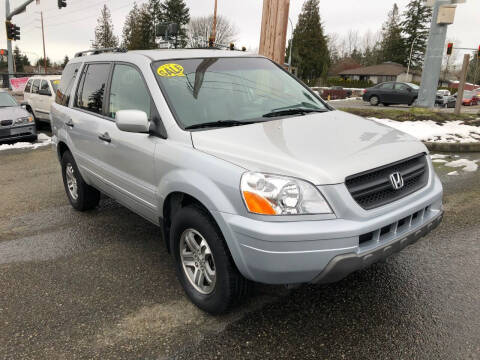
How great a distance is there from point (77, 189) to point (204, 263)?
280cm

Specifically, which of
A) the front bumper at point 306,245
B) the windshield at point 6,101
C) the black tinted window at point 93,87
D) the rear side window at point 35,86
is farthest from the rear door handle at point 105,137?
the rear side window at point 35,86

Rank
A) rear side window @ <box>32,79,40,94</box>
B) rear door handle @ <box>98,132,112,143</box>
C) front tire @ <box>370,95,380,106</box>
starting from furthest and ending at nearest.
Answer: front tire @ <box>370,95,380,106</box> < rear side window @ <box>32,79,40,94</box> < rear door handle @ <box>98,132,112,143</box>

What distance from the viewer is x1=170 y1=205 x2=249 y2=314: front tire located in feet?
8.59

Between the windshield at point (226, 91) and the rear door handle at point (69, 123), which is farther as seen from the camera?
the rear door handle at point (69, 123)

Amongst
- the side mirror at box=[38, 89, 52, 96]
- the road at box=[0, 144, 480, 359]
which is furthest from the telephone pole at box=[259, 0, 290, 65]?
the side mirror at box=[38, 89, 52, 96]

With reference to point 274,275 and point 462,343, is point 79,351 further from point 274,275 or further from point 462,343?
point 462,343

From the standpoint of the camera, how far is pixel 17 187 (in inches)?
254

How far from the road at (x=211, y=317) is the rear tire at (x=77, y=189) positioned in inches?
27.5

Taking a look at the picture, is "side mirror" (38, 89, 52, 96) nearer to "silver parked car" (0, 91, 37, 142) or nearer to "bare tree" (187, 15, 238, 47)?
"silver parked car" (0, 91, 37, 142)

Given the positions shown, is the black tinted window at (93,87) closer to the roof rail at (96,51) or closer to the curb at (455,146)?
the roof rail at (96,51)

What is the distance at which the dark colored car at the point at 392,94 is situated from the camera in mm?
24656

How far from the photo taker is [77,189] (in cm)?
502

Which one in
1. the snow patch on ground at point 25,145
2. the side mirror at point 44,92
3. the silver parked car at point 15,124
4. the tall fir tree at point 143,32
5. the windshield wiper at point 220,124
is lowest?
the snow patch on ground at point 25,145

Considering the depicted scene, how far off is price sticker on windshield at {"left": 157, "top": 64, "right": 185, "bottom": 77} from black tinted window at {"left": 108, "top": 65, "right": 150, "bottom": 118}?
18 cm
